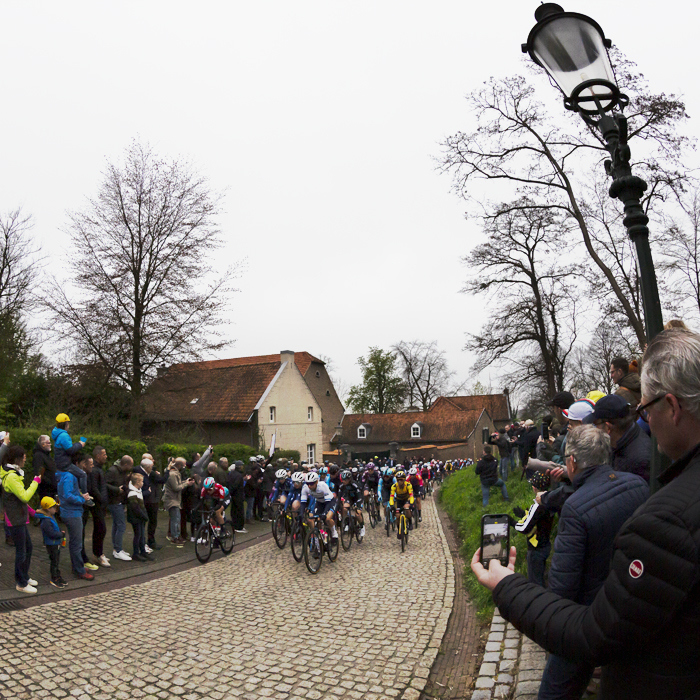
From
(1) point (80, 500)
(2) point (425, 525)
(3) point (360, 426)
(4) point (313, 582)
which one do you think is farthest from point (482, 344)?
(3) point (360, 426)

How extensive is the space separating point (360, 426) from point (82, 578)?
52.3 meters

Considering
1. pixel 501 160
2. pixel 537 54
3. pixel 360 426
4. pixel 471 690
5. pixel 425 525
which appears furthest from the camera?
pixel 360 426

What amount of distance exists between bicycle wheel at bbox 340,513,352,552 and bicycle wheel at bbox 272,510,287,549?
4.55 ft

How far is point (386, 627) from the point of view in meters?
7.34

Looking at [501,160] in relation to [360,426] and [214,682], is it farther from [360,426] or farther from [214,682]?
[360,426]

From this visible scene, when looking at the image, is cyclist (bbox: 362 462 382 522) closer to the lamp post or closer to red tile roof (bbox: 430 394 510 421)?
the lamp post

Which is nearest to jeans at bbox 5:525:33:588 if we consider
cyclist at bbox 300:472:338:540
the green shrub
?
cyclist at bbox 300:472:338:540

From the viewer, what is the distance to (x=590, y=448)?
3982 millimetres

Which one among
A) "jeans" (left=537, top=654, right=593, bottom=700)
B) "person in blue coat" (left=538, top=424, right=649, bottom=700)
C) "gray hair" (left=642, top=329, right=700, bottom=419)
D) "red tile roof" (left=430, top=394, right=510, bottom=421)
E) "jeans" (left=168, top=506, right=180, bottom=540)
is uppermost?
"red tile roof" (left=430, top=394, right=510, bottom=421)

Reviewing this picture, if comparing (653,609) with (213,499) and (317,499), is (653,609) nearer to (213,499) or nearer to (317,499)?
(317,499)

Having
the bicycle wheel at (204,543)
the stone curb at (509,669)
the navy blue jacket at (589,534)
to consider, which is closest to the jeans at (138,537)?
the bicycle wheel at (204,543)

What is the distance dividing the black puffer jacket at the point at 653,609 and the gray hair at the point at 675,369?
0.16 metres

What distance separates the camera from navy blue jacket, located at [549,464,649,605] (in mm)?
Answer: 3670

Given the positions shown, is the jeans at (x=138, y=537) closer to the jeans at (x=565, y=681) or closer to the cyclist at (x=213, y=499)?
the cyclist at (x=213, y=499)
